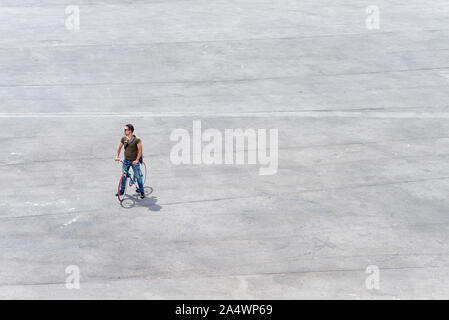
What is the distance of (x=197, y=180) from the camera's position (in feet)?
52.5

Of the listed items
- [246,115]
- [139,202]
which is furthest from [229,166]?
[246,115]

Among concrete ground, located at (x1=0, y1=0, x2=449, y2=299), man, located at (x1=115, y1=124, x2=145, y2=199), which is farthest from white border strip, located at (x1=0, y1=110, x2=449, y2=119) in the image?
man, located at (x1=115, y1=124, x2=145, y2=199)

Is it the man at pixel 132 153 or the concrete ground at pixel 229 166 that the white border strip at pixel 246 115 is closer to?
the concrete ground at pixel 229 166

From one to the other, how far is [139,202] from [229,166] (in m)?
3.01

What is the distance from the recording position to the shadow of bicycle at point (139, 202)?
1467 centimetres

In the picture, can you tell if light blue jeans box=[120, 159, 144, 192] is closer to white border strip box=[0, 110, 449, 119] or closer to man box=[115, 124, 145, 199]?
man box=[115, 124, 145, 199]

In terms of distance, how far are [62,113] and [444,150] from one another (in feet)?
38.7

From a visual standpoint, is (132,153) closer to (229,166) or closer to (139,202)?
(139,202)

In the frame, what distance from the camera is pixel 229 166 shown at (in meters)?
16.8

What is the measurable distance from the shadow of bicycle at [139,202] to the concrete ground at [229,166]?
48mm

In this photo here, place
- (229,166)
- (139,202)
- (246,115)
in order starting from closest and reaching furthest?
(139,202) < (229,166) < (246,115)

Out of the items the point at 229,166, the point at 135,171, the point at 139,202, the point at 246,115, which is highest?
the point at 246,115

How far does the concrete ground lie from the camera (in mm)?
12312
